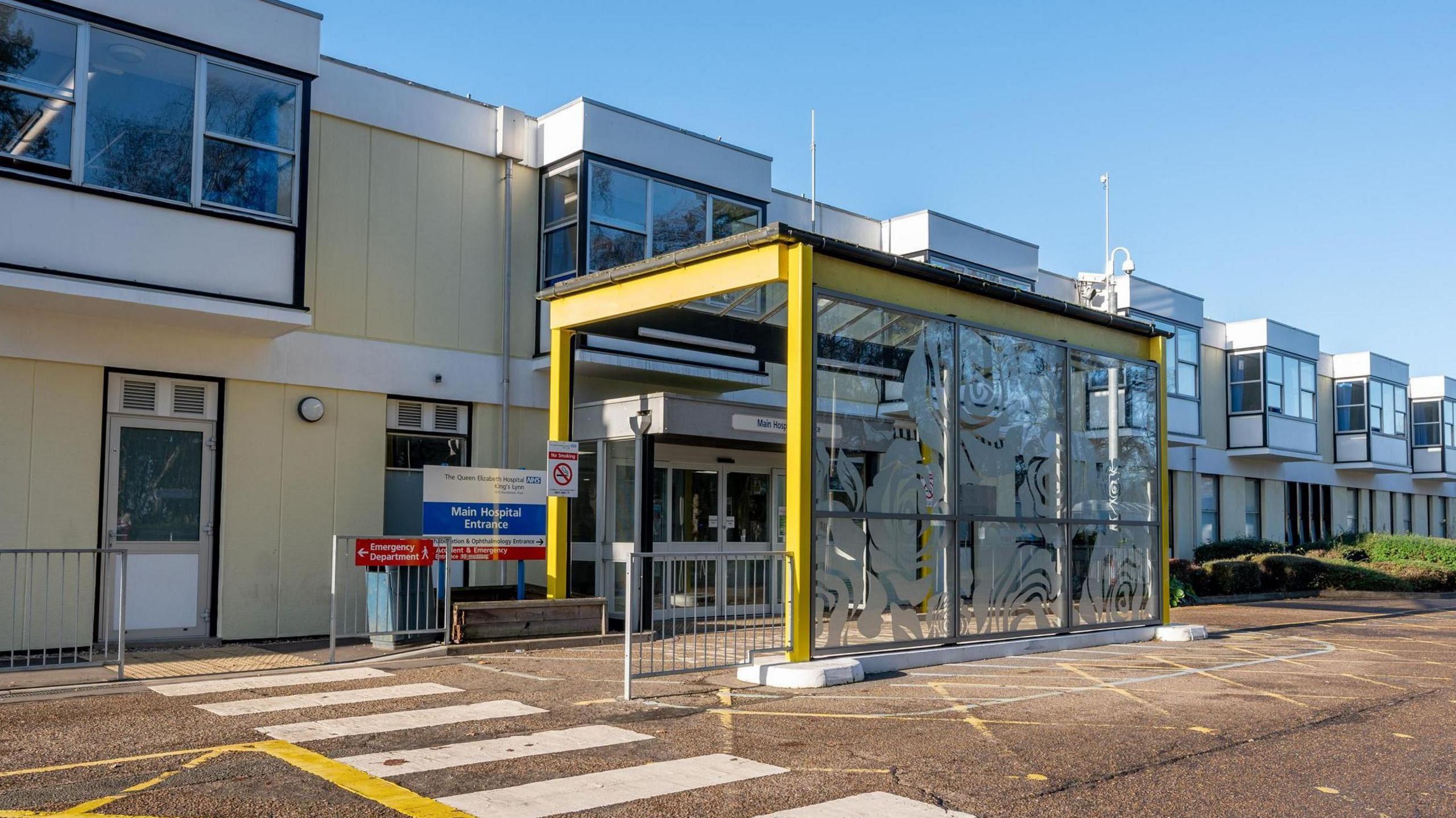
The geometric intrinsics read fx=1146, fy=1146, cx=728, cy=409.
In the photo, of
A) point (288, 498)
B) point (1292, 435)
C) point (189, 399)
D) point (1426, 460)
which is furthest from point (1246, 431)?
point (189, 399)

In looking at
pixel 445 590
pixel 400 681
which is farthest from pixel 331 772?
pixel 445 590

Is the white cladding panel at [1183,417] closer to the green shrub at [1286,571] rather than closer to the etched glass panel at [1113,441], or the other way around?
the green shrub at [1286,571]

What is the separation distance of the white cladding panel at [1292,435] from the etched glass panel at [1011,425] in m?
19.5

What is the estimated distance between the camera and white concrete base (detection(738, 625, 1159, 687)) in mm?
10164

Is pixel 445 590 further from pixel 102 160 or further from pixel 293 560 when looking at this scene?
pixel 102 160

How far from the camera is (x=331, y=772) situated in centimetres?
653

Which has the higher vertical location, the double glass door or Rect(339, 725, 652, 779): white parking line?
the double glass door

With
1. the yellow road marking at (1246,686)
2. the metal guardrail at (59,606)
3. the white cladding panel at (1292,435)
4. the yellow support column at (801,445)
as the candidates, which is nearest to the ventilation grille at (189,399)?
the metal guardrail at (59,606)

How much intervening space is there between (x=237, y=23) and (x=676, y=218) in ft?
21.2

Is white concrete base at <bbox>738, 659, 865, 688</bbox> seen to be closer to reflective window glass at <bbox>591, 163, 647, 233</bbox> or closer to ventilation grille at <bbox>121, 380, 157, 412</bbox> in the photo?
ventilation grille at <bbox>121, 380, 157, 412</bbox>

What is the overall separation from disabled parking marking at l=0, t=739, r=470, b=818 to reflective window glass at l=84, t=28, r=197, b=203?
7251mm

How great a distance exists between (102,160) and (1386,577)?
2769 cm

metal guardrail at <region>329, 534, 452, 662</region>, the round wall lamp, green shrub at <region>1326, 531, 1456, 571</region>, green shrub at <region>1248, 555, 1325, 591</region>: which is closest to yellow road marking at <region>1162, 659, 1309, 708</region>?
metal guardrail at <region>329, 534, 452, 662</region>

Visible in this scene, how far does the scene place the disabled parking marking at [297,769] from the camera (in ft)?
18.6
